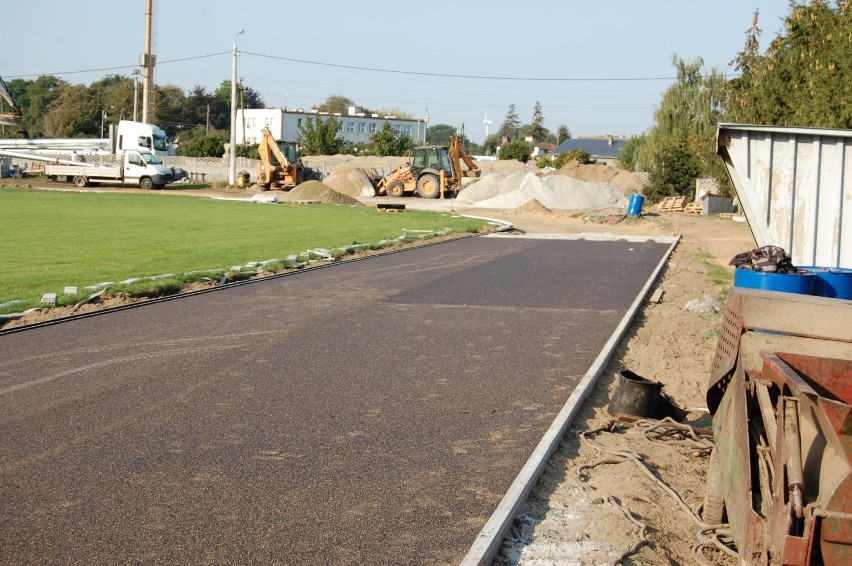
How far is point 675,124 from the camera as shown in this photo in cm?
6209

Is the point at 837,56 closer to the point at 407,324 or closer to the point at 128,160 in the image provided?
the point at 407,324

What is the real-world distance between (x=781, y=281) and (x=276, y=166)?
157 ft

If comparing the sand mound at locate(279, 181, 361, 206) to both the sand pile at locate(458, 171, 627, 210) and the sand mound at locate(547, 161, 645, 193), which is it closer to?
the sand pile at locate(458, 171, 627, 210)

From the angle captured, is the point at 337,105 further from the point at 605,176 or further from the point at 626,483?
the point at 626,483

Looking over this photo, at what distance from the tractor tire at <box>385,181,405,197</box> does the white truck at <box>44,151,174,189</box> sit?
49.8 feet

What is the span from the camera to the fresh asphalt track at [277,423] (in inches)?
197

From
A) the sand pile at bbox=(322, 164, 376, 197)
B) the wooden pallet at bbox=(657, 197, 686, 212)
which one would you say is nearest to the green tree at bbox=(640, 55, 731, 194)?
the wooden pallet at bbox=(657, 197, 686, 212)

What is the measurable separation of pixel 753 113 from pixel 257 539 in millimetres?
27602

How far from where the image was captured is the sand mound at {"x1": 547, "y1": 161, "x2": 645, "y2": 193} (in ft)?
198

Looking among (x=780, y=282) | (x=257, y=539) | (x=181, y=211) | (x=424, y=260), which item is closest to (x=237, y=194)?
(x=181, y=211)

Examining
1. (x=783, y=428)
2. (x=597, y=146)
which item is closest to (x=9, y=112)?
(x=783, y=428)

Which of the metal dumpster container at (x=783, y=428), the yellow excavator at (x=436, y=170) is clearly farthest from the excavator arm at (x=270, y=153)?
the metal dumpster container at (x=783, y=428)

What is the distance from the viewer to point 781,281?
10273 mm

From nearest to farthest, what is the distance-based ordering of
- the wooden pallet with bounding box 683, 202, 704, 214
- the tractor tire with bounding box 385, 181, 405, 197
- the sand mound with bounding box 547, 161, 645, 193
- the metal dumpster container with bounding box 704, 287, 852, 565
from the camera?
the metal dumpster container with bounding box 704, 287, 852, 565
the wooden pallet with bounding box 683, 202, 704, 214
the tractor tire with bounding box 385, 181, 405, 197
the sand mound with bounding box 547, 161, 645, 193
